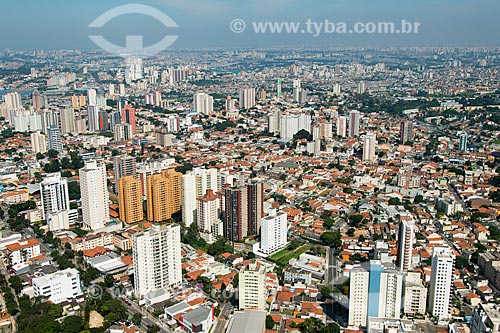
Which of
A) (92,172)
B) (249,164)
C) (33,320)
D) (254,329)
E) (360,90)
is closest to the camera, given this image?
(254,329)

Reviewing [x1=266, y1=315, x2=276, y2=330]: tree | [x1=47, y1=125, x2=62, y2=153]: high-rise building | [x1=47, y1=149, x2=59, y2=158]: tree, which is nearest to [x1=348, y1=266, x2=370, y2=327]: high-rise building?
[x1=266, y1=315, x2=276, y2=330]: tree

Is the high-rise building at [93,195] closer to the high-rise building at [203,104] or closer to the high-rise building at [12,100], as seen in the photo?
the high-rise building at [203,104]

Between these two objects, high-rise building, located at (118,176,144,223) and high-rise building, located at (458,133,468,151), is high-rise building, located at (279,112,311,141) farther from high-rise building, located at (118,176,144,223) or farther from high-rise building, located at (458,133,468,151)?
high-rise building, located at (118,176,144,223)

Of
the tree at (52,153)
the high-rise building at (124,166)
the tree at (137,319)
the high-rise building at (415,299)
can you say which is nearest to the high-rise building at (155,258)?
the tree at (137,319)

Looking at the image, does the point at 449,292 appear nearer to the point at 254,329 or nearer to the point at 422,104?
the point at 254,329

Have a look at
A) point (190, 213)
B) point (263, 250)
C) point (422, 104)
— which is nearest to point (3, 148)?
point (190, 213)

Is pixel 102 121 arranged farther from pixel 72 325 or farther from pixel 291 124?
pixel 72 325
